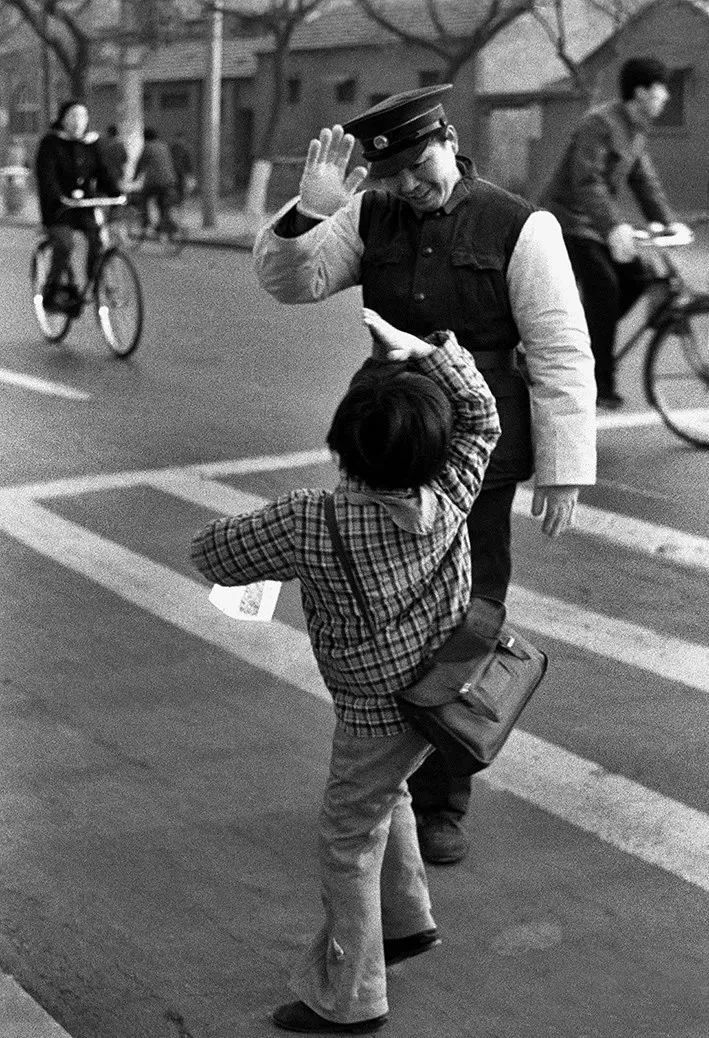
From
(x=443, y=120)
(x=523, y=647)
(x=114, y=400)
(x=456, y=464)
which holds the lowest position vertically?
(x=114, y=400)

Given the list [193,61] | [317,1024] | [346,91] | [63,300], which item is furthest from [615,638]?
[193,61]

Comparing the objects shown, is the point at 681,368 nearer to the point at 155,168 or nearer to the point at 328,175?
the point at 328,175

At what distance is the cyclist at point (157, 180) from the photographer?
87.7ft

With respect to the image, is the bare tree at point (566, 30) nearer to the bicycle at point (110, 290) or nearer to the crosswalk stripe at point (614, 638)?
the bicycle at point (110, 290)

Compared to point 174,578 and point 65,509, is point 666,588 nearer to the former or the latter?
point 174,578

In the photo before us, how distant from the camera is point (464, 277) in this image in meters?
4.22

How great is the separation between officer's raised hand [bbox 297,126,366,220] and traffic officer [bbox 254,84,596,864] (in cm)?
4

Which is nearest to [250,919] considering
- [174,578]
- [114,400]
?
[174,578]

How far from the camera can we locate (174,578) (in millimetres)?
7102

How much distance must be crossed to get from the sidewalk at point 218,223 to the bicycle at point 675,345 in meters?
17.4

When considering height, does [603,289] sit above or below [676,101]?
above

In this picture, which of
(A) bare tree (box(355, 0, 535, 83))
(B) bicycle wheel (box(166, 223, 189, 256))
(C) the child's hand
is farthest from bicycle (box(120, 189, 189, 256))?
(C) the child's hand

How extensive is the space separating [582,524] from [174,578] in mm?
2058

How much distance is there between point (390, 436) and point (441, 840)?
1.53m
